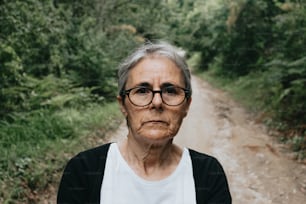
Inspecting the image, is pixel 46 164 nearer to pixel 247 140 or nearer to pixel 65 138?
pixel 65 138

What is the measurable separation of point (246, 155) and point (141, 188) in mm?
5834

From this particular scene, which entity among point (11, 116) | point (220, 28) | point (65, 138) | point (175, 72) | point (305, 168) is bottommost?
point (305, 168)

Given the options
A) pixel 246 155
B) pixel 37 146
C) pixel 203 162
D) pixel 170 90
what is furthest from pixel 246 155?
pixel 170 90

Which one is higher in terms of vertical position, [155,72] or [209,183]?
[155,72]

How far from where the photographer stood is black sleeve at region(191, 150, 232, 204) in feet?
5.39

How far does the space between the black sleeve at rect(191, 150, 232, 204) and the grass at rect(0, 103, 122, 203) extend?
3.22 m

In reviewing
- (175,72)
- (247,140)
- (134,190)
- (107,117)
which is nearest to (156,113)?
(175,72)

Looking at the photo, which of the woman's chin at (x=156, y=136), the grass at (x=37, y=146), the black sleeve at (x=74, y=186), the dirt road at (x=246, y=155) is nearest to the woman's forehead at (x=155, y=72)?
the woman's chin at (x=156, y=136)

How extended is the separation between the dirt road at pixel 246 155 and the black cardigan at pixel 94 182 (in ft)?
12.4

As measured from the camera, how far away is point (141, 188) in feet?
5.36

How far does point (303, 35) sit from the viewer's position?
9938 mm

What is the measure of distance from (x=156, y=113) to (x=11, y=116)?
5.45 meters

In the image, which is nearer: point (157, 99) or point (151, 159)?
point (157, 99)

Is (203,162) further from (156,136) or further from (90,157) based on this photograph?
(90,157)
